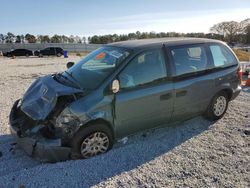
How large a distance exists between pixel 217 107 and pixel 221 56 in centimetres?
109

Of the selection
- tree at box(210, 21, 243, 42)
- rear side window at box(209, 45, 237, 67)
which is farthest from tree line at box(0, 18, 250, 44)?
rear side window at box(209, 45, 237, 67)

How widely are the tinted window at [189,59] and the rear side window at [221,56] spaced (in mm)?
317

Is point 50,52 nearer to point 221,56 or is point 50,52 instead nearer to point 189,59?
point 221,56

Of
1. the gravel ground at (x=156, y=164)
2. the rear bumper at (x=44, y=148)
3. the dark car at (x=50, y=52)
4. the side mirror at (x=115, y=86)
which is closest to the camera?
the gravel ground at (x=156, y=164)

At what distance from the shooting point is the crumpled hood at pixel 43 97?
14.3ft

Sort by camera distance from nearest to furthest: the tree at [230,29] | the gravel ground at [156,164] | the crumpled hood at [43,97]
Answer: the gravel ground at [156,164], the crumpled hood at [43,97], the tree at [230,29]

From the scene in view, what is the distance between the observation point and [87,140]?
4.35 metres

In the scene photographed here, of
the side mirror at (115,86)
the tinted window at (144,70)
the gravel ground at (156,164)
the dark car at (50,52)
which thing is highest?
the tinted window at (144,70)

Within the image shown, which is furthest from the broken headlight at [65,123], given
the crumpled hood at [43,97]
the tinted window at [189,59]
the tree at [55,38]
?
the tree at [55,38]

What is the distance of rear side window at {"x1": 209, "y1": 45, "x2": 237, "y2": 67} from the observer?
19.3 feet

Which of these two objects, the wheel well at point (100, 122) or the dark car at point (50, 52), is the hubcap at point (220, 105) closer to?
the wheel well at point (100, 122)

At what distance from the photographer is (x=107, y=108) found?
4.42 m

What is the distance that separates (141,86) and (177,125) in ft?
5.17

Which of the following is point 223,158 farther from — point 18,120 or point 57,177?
point 18,120
